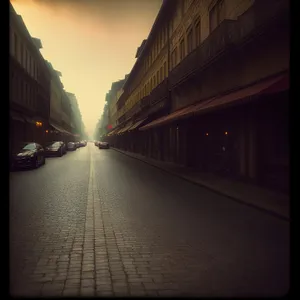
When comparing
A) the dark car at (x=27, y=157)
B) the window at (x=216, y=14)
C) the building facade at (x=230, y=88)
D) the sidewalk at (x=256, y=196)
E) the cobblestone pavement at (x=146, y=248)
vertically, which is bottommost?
the cobblestone pavement at (x=146, y=248)

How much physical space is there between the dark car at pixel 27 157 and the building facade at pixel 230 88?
8626 mm

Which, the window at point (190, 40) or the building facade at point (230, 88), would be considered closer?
the building facade at point (230, 88)

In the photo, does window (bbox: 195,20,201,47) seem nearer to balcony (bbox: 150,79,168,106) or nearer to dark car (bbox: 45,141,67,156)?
balcony (bbox: 150,79,168,106)

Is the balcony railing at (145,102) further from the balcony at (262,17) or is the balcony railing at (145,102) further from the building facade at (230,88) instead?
the balcony at (262,17)

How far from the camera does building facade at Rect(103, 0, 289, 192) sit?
1041cm

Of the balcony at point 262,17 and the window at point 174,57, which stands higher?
the window at point 174,57

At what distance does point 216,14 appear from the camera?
16281mm

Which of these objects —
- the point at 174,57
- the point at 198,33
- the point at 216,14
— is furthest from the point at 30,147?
the point at 216,14

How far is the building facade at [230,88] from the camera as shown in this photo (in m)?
10.4

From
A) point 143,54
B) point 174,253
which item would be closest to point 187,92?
point 174,253

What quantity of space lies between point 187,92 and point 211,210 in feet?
45.0

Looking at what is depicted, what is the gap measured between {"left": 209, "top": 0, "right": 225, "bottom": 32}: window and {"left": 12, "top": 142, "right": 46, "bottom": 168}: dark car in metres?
12.0

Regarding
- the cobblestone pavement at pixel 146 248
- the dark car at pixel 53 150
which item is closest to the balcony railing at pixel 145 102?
the dark car at pixel 53 150

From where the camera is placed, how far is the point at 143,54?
38312mm
